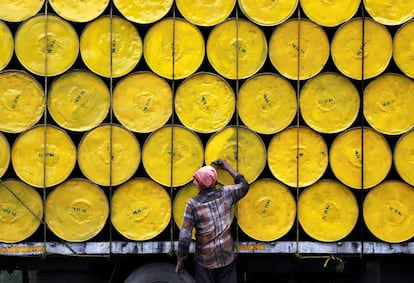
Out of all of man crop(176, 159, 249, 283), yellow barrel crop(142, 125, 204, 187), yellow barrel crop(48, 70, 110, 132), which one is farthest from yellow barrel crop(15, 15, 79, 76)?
man crop(176, 159, 249, 283)

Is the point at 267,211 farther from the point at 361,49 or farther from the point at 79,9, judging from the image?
the point at 79,9

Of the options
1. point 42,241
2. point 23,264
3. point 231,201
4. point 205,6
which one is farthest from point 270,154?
point 23,264

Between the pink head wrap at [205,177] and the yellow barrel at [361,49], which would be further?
the yellow barrel at [361,49]

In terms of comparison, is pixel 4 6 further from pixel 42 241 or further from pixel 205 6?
pixel 42 241

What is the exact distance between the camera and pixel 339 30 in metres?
4.08

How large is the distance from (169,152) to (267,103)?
0.92m

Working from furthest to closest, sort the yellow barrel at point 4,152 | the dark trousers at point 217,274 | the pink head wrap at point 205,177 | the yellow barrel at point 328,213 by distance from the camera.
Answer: the yellow barrel at point 328,213
the yellow barrel at point 4,152
the dark trousers at point 217,274
the pink head wrap at point 205,177

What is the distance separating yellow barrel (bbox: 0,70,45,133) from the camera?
4012 mm

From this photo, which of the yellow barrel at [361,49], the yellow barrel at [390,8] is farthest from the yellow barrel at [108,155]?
the yellow barrel at [390,8]

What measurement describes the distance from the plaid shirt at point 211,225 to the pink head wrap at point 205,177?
6cm

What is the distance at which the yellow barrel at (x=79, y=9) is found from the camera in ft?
13.2

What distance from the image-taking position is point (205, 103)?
4074mm

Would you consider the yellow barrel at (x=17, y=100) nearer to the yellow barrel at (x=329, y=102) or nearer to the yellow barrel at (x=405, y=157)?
the yellow barrel at (x=329, y=102)

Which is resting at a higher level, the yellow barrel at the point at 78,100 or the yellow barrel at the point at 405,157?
the yellow barrel at the point at 78,100
